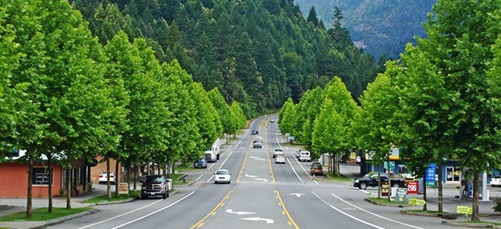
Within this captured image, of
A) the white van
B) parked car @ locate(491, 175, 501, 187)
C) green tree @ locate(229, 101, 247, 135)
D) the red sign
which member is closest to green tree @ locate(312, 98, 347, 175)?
parked car @ locate(491, 175, 501, 187)

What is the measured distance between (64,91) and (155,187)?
23.6m

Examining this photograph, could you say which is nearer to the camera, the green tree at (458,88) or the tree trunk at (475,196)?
the green tree at (458,88)

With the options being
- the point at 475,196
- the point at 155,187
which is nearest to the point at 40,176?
the point at 155,187

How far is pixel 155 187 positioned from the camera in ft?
188

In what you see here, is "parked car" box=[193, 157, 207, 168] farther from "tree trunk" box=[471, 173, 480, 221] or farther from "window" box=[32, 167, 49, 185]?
"tree trunk" box=[471, 173, 480, 221]

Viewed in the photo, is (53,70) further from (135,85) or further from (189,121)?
(189,121)

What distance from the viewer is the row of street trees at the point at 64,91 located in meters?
27.4

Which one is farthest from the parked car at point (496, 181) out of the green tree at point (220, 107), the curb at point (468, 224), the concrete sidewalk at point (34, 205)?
the green tree at point (220, 107)

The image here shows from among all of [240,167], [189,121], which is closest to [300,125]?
[240,167]

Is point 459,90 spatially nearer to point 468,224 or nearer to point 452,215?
point 468,224

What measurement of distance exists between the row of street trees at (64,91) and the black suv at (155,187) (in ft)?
6.39

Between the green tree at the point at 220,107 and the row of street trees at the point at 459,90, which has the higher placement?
the green tree at the point at 220,107

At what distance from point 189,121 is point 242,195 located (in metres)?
21.5

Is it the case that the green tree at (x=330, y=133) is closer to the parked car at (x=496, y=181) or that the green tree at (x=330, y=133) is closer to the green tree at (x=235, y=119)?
the parked car at (x=496, y=181)
